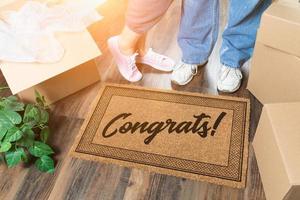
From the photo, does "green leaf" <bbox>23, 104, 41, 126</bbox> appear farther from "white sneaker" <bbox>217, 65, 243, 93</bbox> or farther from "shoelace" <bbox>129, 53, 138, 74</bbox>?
"white sneaker" <bbox>217, 65, 243, 93</bbox>

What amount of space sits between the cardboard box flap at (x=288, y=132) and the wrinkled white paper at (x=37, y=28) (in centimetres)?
79

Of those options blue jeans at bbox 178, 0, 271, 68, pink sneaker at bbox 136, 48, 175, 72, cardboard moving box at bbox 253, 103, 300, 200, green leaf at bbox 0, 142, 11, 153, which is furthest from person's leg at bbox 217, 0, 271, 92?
green leaf at bbox 0, 142, 11, 153

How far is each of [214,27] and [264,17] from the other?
279 millimetres

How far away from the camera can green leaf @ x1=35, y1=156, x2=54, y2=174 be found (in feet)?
3.46

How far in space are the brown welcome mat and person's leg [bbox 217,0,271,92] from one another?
10 cm

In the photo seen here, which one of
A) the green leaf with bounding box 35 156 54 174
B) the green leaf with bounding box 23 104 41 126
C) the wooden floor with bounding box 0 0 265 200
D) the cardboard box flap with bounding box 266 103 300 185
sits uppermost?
the cardboard box flap with bounding box 266 103 300 185

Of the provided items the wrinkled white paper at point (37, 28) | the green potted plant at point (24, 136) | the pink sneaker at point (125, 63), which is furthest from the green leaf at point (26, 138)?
the pink sneaker at point (125, 63)

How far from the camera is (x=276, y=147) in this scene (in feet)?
2.72

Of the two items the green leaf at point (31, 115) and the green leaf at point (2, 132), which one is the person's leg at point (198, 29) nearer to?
the green leaf at point (31, 115)

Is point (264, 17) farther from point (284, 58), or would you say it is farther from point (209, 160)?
point (209, 160)

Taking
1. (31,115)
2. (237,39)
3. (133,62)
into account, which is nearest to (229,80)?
(237,39)

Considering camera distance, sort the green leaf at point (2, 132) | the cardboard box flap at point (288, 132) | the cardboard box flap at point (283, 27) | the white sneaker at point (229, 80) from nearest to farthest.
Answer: the cardboard box flap at point (288, 132) → the cardboard box flap at point (283, 27) → the green leaf at point (2, 132) → the white sneaker at point (229, 80)

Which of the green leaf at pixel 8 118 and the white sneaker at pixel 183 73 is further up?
the green leaf at pixel 8 118

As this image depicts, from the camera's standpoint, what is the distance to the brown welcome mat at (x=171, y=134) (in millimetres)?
1040
